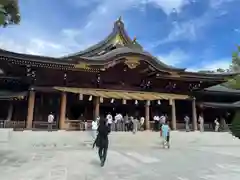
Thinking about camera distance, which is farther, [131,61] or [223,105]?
[223,105]

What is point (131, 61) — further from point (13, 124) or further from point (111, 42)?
point (13, 124)

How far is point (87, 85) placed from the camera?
18.9 meters

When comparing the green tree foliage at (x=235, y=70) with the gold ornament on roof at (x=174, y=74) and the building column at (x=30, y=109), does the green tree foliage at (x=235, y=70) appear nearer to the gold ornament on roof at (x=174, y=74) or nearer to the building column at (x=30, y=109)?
the gold ornament on roof at (x=174, y=74)

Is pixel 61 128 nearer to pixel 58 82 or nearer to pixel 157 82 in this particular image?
pixel 58 82

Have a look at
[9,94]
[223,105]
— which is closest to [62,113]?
[9,94]

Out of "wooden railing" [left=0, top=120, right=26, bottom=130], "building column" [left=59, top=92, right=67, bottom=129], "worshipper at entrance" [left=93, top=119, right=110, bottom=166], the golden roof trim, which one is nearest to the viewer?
"worshipper at entrance" [left=93, top=119, right=110, bottom=166]

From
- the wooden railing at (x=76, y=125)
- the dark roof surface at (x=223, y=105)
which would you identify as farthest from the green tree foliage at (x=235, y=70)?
the wooden railing at (x=76, y=125)

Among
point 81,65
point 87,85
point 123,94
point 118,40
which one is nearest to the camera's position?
point 81,65

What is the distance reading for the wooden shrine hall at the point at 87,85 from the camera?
16.9 metres

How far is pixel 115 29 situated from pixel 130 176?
19242mm

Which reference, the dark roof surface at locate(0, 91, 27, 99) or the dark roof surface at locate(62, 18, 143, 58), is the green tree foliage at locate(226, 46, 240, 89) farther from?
the dark roof surface at locate(0, 91, 27, 99)

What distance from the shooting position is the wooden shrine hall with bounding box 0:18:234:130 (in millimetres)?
16906

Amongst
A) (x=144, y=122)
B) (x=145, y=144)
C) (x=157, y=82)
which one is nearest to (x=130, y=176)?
(x=145, y=144)

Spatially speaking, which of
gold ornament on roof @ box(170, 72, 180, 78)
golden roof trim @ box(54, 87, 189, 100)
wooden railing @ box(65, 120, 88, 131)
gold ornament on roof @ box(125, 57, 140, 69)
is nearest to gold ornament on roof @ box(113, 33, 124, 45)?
gold ornament on roof @ box(125, 57, 140, 69)
